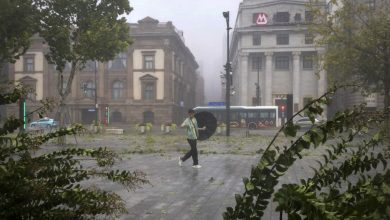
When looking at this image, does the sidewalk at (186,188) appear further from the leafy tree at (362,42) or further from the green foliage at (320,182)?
the leafy tree at (362,42)

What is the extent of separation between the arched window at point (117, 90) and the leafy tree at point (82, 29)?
3694 cm

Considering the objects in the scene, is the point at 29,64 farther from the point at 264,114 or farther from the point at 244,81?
the point at 264,114

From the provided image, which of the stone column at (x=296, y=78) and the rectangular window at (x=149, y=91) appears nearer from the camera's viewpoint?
the rectangular window at (x=149, y=91)

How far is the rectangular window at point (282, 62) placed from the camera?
67.3 meters

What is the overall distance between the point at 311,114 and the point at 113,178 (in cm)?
117

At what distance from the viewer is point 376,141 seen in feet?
8.39

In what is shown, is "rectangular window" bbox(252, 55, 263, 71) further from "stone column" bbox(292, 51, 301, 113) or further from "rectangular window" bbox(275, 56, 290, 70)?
"stone column" bbox(292, 51, 301, 113)

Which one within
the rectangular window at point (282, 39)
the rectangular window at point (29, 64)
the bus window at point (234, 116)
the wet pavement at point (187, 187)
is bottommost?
the wet pavement at point (187, 187)

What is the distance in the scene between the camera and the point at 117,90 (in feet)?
198

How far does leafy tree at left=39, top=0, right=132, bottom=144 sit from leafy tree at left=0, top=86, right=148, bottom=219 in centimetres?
1732

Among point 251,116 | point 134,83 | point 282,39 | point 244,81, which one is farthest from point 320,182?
point 244,81

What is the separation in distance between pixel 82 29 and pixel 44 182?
2087cm

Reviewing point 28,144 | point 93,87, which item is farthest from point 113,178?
point 93,87

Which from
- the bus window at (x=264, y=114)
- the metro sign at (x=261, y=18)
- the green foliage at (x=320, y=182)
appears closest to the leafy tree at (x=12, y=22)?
the green foliage at (x=320, y=182)
